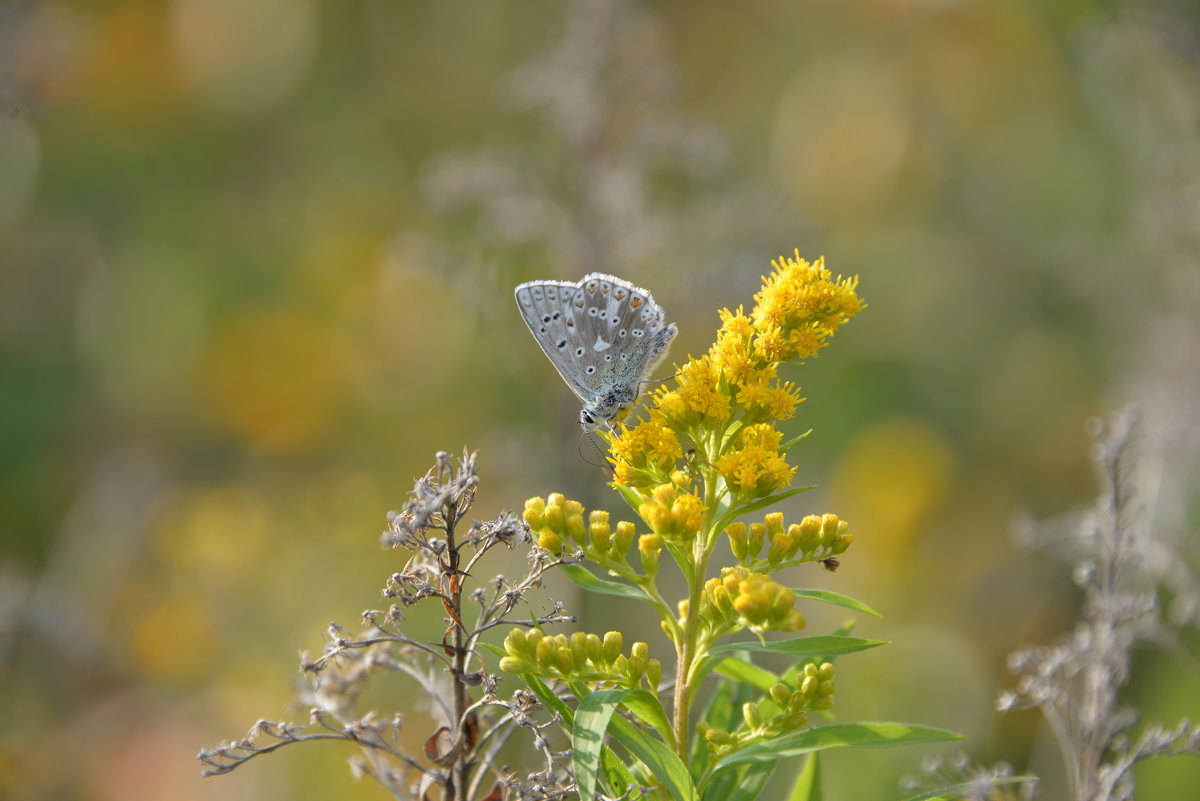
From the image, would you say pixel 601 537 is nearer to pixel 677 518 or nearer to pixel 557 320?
pixel 677 518

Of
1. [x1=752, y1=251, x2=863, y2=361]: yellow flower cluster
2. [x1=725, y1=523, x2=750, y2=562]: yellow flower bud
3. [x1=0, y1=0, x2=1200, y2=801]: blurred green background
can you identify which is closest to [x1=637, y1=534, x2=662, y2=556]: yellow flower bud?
[x1=725, y1=523, x2=750, y2=562]: yellow flower bud

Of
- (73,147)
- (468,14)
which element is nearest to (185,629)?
(73,147)

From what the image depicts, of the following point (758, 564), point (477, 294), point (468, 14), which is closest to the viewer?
point (758, 564)

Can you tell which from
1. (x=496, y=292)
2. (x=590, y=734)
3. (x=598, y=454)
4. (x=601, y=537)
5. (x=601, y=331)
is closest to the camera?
(x=590, y=734)

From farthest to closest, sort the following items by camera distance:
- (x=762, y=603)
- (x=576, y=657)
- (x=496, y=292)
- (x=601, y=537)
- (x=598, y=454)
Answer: (x=496, y=292) < (x=598, y=454) < (x=601, y=537) < (x=576, y=657) < (x=762, y=603)

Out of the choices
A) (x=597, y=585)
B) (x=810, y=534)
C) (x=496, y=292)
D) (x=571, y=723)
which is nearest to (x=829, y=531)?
(x=810, y=534)

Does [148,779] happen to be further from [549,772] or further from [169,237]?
[169,237]

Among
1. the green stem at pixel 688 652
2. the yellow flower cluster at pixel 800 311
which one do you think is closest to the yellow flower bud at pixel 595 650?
the green stem at pixel 688 652
